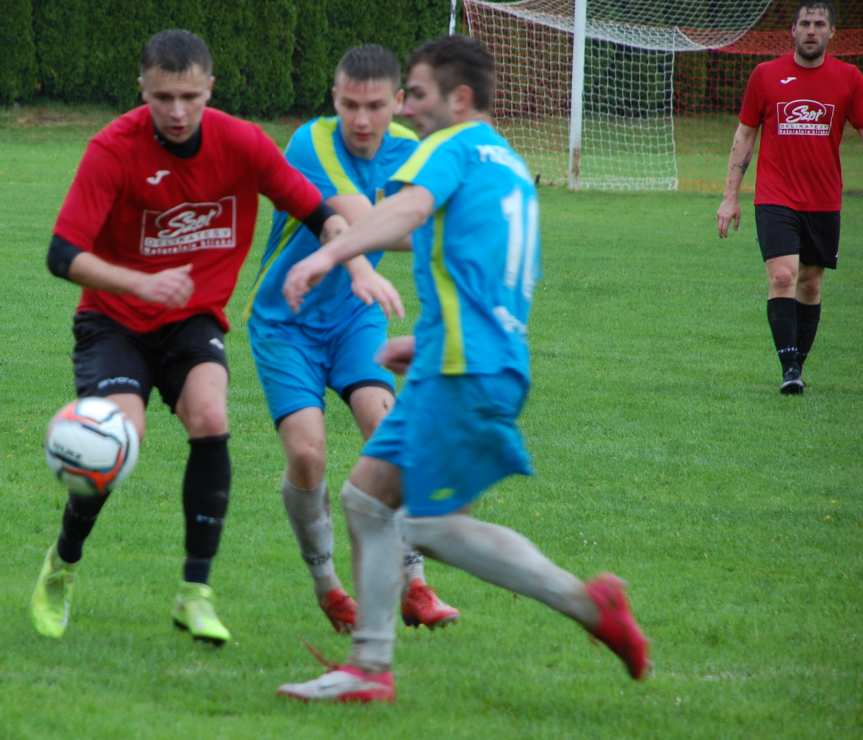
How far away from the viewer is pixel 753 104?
10.2 m

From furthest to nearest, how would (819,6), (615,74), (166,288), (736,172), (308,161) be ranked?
(615,74), (736,172), (819,6), (308,161), (166,288)

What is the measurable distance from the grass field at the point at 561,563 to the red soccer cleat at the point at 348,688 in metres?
0.05

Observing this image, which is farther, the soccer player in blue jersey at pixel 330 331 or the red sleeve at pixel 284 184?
the soccer player in blue jersey at pixel 330 331

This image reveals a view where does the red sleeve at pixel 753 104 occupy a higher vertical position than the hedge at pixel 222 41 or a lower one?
higher

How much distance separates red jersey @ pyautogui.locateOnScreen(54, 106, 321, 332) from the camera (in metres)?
4.83

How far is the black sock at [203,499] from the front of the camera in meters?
4.89

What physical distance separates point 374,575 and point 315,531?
2.99 feet

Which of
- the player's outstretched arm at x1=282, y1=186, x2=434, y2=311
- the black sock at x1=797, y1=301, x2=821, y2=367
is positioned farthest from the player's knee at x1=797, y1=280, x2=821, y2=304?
the player's outstretched arm at x1=282, y1=186, x2=434, y2=311

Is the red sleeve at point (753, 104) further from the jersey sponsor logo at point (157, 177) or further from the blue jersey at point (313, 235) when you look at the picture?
the jersey sponsor logo at point (157, 177)

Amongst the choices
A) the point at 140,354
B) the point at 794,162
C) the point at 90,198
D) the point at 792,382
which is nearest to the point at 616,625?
the point at 140,354

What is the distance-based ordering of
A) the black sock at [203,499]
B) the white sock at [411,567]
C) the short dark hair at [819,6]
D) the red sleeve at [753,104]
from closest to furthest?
1. the black sock at [203,499]
2. the white sock at [411,567]
3. the short dark hair at [819,6]
4. the red sleeve at [753,104]

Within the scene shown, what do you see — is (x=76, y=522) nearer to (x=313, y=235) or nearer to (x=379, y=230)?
(x=313, y=235)

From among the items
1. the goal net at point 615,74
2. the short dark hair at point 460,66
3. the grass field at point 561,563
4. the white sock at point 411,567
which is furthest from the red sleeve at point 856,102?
the goal net at point 615,74

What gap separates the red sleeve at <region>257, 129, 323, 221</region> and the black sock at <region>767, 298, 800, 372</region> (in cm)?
572
